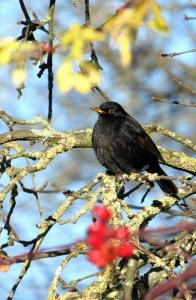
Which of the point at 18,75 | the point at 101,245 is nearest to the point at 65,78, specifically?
the point at 18,75

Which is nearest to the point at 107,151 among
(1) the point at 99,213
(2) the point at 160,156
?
(2) the point at 160,156

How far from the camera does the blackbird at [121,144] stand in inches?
207

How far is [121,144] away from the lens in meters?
5.56

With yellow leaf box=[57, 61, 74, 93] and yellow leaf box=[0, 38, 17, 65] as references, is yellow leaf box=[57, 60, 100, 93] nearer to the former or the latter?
yellow leaf box=[57, 61, 74, 93]

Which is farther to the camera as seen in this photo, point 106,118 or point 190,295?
point 106,118

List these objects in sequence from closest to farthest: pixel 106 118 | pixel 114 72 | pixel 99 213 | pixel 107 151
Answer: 1. pixel 99 213
2. pixel 107 151
3. pixel 106 118
4. pixel 114 72

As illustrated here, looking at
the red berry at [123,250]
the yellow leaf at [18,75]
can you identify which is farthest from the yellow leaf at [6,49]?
the red berry at [123,250]

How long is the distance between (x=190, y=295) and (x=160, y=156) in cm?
182

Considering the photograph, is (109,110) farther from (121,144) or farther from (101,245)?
(101,245)

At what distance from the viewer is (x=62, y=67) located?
1845 mm

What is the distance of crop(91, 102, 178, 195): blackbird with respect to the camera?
5.25 meters

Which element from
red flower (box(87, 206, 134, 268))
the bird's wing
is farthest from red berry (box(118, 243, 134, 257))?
the bird's wing

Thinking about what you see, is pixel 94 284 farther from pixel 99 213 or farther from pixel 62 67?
pixel 62 67

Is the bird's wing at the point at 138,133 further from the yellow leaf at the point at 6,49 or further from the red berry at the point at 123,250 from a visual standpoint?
the yellow leaf at the point at 6,49
